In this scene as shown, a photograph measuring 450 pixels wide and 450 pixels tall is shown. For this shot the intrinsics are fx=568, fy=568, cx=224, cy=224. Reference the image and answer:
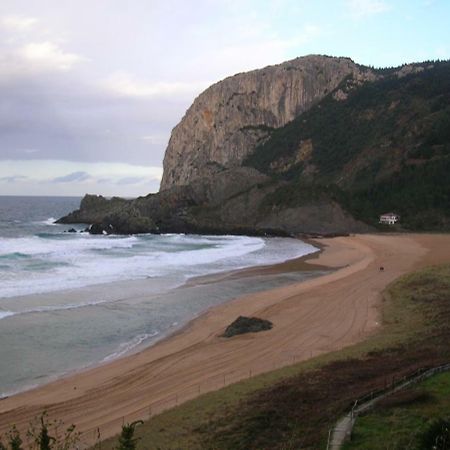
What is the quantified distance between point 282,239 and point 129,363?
45.0 m

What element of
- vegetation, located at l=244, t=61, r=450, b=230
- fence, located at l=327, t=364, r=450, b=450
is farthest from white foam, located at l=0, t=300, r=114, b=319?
vegetation, located at l=244, t=61, r=450, b=230

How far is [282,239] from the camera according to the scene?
198 feet

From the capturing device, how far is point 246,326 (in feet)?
65.2

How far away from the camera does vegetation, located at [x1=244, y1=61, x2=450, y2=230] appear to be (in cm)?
6888

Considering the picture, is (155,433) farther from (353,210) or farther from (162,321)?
(353,210)

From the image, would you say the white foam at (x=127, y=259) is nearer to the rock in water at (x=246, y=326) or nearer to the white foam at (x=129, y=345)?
the white foam at (x=129, y=345)

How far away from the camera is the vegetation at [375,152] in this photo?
6888 cm

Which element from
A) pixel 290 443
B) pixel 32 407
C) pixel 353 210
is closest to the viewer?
pixel 290 443

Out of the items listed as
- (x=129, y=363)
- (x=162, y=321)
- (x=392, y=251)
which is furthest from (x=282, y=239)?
(x=129, y=363)

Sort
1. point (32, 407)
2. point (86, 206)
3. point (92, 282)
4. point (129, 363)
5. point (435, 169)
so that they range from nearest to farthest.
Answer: point (32, 407) → point (129, 363) → point (92, 282) → point (435, 169) → point (86, 206)

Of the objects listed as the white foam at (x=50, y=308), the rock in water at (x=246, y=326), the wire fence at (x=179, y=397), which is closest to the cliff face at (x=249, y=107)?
the white foam at (x=50, y=308)

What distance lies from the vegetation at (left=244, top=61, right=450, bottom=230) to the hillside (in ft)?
0.65

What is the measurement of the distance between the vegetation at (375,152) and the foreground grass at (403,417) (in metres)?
55.9

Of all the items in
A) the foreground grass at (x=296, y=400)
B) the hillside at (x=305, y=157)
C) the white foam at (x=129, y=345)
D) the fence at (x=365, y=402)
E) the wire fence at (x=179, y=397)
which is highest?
the hillside at (x=305, y=157)
